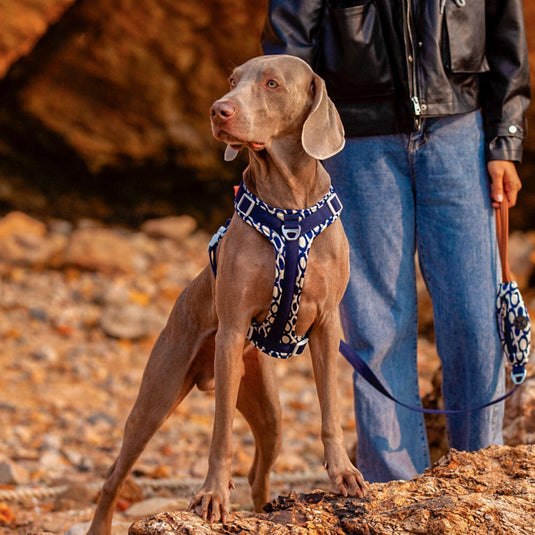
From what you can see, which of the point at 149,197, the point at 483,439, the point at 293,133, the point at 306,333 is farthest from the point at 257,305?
the point at 149,197

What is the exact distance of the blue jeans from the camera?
121 inches

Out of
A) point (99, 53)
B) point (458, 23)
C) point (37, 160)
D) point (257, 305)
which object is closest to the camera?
point (257, 305)

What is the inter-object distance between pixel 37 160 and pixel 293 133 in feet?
27.0

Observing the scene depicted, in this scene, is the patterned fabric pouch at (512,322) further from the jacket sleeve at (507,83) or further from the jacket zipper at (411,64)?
the jacket zipper at (411,64)

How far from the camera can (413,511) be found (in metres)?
2.20

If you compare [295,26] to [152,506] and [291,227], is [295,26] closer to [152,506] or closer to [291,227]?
[291,227]

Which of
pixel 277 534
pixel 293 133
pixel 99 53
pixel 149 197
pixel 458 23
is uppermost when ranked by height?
pixel 99 53

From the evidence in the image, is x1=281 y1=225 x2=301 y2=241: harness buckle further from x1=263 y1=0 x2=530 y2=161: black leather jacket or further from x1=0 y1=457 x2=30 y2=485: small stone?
x1=0 y1=457 x2=30 y2=485: small stone

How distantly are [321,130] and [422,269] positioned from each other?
1044 mm

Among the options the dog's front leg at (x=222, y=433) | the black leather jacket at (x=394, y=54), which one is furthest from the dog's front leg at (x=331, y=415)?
the black leather jacket at (x=394, y=54)

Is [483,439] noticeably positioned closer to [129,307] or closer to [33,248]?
[129,307]

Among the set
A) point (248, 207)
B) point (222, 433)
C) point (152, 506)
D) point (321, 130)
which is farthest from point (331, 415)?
point (152, 506)

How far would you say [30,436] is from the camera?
216 inches

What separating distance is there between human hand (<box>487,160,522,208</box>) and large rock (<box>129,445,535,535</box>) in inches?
42.4
